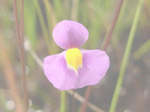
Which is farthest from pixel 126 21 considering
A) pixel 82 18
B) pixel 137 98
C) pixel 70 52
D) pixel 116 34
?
pixel 70 52

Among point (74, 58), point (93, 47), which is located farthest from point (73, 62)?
point (93, 47)

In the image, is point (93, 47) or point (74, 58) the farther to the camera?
point (93, 47)

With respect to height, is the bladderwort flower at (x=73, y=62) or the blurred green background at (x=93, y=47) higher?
the bladderwort flower at (x=73, y=62)

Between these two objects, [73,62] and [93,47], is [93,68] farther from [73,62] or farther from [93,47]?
[93,47]

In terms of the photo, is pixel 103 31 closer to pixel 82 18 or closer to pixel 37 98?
pixel 82 18

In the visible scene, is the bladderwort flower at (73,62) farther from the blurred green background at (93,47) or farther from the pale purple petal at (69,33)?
the blurred green background at (93,47)

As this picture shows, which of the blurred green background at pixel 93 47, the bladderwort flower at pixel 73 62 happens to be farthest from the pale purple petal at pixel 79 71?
the blurred green background at pixel 93 47
